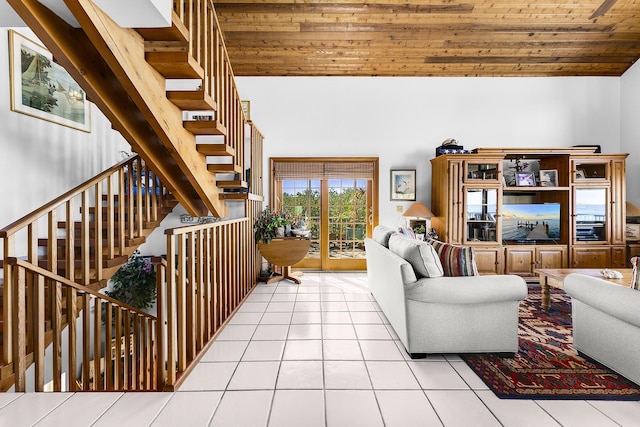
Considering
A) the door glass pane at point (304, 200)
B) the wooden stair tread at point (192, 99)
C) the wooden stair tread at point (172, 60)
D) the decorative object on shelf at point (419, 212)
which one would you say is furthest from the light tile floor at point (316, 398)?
the door glass pane at point (304, 200)

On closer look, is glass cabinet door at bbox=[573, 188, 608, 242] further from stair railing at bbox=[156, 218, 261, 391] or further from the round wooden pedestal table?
stair railing at bbox=[156, 218, 261, 391]

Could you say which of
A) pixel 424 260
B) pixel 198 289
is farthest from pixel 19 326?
pixel 424 260

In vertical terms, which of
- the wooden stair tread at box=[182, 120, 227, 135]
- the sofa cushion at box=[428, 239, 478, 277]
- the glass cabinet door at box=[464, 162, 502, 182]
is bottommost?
the sofa cushion at box=[428, 239, 478, 277]

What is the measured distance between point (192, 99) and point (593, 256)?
18.0 feet

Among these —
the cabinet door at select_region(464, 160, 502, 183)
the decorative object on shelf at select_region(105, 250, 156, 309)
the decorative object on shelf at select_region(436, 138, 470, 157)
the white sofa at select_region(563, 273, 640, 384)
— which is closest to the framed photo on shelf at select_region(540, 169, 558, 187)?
the cabinet door at select_region(464, 160, 502, 183)

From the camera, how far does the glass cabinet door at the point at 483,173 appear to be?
438 cm

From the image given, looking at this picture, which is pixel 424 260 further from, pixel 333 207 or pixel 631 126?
pixel 631 126

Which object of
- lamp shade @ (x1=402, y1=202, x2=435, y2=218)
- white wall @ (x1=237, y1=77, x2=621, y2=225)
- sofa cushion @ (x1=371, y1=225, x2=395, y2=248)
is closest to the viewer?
sofa cushion @ (x1=371, y1=225, x2=395, y2=248)

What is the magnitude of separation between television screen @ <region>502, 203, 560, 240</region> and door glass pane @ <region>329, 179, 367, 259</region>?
2.10 m

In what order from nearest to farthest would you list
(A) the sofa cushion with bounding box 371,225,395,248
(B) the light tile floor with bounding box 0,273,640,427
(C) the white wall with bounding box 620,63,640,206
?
(B) the light tile floor with bounding box 0,273,640,427
(A) the sofa cushion with bounding box 371,225,395,248
(C) the white wall with bounding box 620,63,640,206

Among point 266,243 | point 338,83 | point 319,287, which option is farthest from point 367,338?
point 338,83

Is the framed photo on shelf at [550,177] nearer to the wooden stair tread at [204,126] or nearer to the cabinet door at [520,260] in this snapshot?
the cabinet door at [520,260]

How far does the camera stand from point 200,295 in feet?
7.40

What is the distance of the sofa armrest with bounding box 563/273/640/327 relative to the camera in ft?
5.65
